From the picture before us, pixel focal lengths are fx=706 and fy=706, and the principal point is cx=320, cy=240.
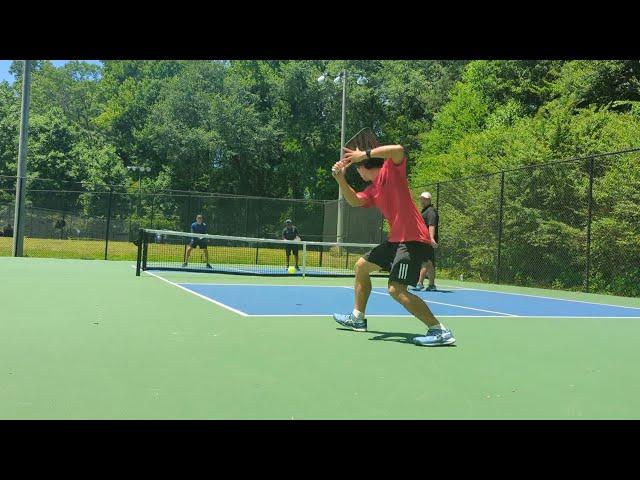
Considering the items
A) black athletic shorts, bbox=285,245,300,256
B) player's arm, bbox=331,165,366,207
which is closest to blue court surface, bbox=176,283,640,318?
player's arm, bbox=331,165,366,207

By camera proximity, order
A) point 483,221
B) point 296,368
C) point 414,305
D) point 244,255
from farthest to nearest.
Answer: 1. point 244,255
2. point 483,221
3. point 414,305
4. point 296,368

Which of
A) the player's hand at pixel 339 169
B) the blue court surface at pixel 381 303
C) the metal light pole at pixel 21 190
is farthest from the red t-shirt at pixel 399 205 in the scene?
the metal light pole at pixel 21 190

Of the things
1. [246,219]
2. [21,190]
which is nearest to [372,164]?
[21,190]

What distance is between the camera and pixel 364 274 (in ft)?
20.6

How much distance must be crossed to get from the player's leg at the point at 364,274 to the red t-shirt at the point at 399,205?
0.18 m

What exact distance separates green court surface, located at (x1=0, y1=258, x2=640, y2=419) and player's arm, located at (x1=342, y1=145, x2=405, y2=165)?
1472 millimetres

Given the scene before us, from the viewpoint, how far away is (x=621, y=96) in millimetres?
22531


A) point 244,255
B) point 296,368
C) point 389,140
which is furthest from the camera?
point 389,140

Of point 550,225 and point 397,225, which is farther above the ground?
point 550,225

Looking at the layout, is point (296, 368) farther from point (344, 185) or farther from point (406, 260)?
point (344, 185)

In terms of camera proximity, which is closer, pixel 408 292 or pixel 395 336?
pixel 408 292

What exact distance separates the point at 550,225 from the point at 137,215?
1582 cm

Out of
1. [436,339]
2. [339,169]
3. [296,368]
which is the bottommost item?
[296,368]

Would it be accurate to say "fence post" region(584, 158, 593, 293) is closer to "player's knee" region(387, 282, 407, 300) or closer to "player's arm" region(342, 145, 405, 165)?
"player's knee" region(387, 282, 407, 300)
